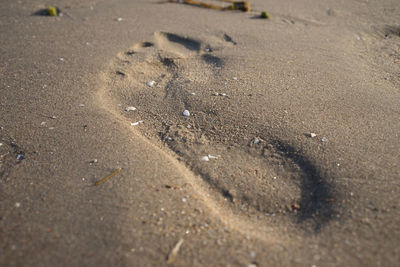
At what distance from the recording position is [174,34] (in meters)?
3.42

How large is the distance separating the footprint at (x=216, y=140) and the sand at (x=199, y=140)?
0.01 meters

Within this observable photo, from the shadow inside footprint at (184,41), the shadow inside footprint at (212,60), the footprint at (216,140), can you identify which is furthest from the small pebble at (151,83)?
the shadow inside footprint at (184,41)

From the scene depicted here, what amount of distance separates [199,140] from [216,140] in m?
0.13

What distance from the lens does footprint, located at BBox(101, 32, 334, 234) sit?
1861 mm

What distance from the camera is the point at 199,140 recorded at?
2.27m

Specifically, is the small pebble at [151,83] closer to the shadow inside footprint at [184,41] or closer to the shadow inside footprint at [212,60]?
the shadow inside footprint at [212,60]

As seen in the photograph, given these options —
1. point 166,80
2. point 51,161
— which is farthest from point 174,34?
point 51,161

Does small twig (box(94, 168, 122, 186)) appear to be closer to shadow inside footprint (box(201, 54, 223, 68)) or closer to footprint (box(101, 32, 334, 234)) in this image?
footprint (box(101, 32, 334, 234))

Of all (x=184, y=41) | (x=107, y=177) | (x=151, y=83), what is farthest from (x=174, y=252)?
(x=184, y=41)

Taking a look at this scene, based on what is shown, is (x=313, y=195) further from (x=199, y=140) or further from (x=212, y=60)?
(x=212, y=60)

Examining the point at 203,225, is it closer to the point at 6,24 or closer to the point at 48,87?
the point at 48,87

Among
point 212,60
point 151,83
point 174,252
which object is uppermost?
point 212,60

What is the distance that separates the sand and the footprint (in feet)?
0.04

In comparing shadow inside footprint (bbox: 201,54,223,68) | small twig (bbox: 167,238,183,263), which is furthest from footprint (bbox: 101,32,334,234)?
small twig (bbox: 167,238,183,263)
